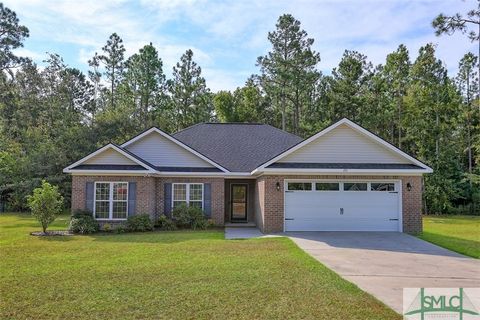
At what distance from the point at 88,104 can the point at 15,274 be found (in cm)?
4157

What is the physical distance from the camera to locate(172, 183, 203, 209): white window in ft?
62.5

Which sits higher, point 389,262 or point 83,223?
point 83,223

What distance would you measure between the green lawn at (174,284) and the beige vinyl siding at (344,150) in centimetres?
526

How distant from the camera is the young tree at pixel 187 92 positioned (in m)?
41.4

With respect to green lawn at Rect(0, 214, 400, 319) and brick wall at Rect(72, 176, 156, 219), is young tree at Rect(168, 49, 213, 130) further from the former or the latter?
green lawn at Rect(0, 214, 400, 319)

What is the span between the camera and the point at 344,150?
16.9 m

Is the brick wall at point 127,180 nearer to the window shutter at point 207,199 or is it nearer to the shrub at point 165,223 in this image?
the shrub at point 165,223

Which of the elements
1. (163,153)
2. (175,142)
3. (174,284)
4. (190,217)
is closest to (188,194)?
(190,217)

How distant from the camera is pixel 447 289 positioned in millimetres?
7836

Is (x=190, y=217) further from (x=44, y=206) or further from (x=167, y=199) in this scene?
(x=44, y=206)

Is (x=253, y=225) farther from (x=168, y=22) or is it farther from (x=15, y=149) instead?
(x=15, y=149)

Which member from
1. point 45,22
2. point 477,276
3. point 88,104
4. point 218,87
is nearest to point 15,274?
point 45,22

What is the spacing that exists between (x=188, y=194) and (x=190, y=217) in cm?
140

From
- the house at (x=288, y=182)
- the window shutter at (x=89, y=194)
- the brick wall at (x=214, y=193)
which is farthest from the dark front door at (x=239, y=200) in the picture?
the window shutter at (x=89, y=194)
